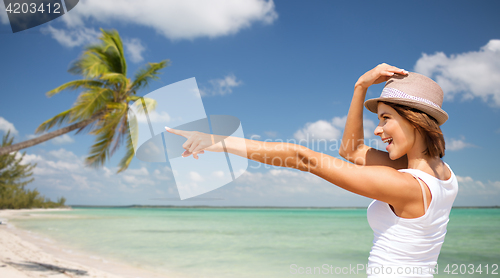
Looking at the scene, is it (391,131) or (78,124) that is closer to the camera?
(391,131)

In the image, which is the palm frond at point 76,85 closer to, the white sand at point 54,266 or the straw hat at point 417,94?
the white sand at point 54,266

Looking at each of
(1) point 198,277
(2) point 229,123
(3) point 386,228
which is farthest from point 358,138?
(1) point 198,277

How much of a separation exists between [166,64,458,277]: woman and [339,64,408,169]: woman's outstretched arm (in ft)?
0.25

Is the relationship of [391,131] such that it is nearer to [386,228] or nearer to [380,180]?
[380,180]

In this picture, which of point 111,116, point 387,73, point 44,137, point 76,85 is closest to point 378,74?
point 387,73

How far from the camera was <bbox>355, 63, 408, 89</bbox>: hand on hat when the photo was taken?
1.15m

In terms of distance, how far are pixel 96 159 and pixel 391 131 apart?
32.0ft

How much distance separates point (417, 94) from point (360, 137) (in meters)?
0.37

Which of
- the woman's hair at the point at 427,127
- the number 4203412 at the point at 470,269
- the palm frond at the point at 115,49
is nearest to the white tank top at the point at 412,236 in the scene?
the woman's hair at the point at 427,127

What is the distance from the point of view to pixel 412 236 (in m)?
1.05

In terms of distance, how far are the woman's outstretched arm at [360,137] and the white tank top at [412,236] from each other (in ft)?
0.90

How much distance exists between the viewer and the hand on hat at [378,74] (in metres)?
1.15

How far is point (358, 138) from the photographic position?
1.37 meters

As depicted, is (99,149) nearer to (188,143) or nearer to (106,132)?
(106,132)
